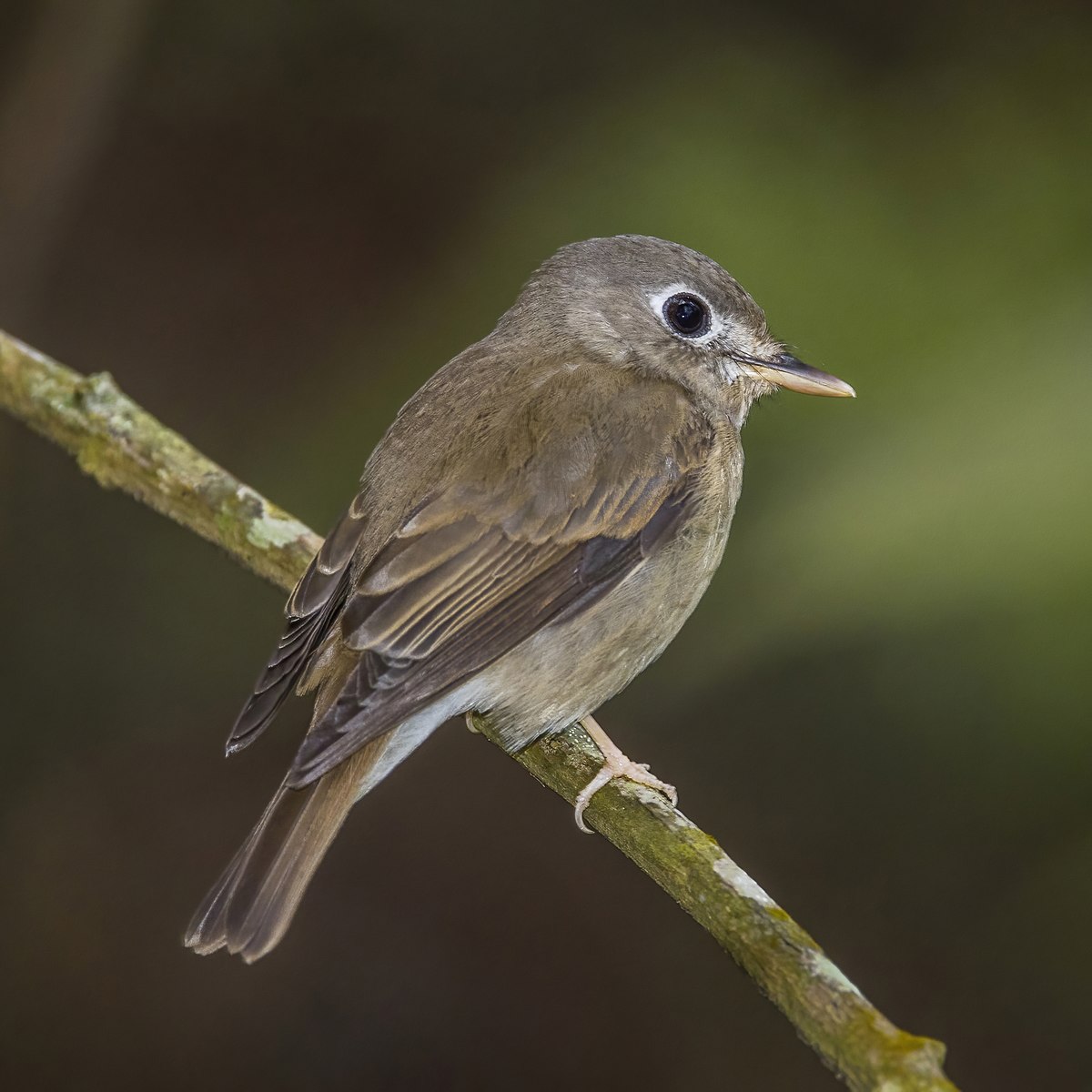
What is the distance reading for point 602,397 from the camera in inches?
150

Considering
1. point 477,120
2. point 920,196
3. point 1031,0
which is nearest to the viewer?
point 920,196

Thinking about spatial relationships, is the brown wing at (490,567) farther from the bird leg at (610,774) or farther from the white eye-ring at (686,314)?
the white eye-ring at (686,314)

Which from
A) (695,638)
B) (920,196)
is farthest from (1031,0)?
(695,638)

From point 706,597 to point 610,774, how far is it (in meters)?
1.60

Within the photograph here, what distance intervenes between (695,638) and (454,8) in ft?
11.6

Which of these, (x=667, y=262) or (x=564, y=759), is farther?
(x=667, y=262)

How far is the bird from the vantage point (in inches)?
129

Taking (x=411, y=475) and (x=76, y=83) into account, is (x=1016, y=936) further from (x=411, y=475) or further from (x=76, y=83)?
(x=76, y=83)

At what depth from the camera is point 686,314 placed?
13.9 ft

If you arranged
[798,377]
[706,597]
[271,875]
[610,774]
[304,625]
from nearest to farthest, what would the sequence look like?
[271,875] → [610,774] → [304,625] → [798,377] → [706,597]

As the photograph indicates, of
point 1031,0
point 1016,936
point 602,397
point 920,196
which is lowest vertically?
point 1016,936

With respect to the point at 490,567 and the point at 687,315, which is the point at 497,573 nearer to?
the point at 490,567

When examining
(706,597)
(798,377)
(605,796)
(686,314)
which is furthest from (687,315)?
(605,796)

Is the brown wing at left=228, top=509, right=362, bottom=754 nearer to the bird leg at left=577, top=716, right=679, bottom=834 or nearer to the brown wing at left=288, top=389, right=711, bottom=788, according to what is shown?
the brown wing at left=288, top=389, right=711, bottom=788
